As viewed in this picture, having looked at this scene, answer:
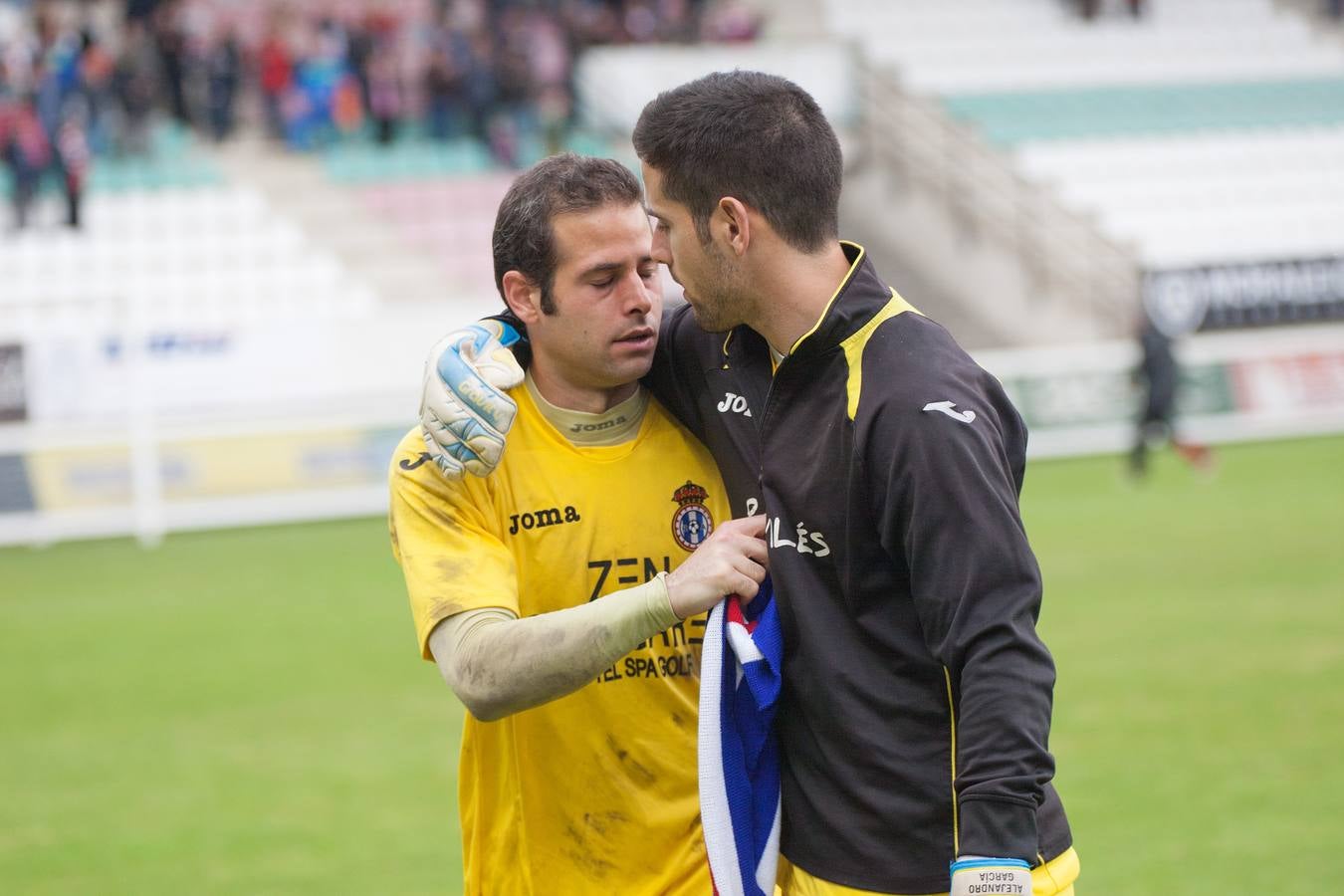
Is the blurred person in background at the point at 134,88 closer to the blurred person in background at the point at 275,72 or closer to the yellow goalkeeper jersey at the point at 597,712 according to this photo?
the blurred person in background at the point at 275,72

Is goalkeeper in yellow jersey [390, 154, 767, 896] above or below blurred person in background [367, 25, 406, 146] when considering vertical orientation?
above

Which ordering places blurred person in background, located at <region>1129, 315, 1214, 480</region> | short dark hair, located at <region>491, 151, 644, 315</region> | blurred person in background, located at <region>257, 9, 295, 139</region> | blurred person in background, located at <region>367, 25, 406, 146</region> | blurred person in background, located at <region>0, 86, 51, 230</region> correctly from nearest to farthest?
short dark hair, located at <region>491, 151, 644, 315</region> → blurred person in background, located at <region>1129, 315, 1214, 480</region> → blurred person in background, located at <region>0, 86, 51, 230</region> → blurred person in background, located at <region>257, 9, 295, 139</region> → blurred person in background, located at <region>367, 25, 406, 146</region>

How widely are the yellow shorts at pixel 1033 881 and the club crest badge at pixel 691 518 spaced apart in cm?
77

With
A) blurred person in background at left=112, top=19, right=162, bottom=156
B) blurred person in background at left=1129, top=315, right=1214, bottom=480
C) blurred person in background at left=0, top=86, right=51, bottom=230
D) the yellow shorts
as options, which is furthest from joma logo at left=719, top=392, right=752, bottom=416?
blurred person in background at left=112, top=19, right=162, bottom=156

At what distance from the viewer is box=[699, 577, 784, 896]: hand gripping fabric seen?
126 inches

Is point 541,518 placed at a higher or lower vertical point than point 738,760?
higher

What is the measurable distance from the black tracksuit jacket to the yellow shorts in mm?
19

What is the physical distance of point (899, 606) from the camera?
297cm

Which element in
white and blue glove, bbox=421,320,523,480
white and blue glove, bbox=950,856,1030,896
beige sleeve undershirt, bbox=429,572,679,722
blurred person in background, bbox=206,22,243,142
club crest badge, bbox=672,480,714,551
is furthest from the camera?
blurred person in background, bbox=206,22,243,142

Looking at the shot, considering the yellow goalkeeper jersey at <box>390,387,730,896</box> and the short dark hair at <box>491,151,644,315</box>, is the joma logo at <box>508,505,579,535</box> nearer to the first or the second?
the yellow goalkeeper jersey at <box>390,387,730,896</box>

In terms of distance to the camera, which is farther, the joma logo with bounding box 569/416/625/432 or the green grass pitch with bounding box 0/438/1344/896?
the green grass pitch with bounding box 0/438/1344/896

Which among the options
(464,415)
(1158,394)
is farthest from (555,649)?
(1158,394)

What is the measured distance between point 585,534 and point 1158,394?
15817 millimetres

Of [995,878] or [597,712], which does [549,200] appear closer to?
[597,712]
